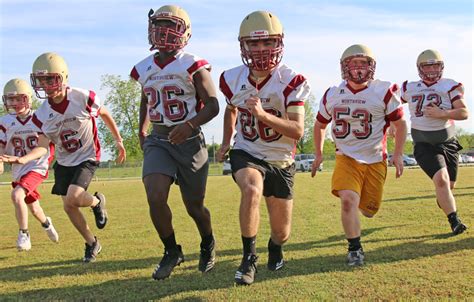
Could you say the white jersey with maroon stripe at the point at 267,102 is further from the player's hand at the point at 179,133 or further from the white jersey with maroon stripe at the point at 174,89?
the player's hand at the point at 179,133

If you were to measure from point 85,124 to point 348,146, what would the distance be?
3062 mm

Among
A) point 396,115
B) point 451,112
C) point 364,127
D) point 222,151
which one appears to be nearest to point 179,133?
point 222,151

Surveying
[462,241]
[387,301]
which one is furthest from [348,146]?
[387,301]

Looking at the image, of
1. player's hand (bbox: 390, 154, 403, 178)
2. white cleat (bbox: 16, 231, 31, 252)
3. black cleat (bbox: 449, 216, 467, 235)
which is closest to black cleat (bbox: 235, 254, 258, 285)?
player's hand (bbox: 390, 154, 403, 178)

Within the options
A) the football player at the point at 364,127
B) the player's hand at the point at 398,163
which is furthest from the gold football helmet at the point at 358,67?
the player's hand at the point at 398,163

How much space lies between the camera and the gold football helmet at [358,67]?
17.9 feet

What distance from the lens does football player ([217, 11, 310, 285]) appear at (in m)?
4.45

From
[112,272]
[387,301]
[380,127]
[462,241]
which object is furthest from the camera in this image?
[462,241]

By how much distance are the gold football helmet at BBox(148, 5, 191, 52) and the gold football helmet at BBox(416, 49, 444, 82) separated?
3.73m

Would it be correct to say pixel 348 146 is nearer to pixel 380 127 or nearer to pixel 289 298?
pixel 380 127

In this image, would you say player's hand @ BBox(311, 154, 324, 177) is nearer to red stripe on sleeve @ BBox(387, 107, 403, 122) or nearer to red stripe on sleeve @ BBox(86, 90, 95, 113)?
red stripe on sleeve @ BBox(387, 107, 403, 122)

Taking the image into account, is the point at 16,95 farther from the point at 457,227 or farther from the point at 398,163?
the point at 457,227

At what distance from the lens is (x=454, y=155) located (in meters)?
7.21

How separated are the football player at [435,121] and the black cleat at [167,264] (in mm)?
3783
